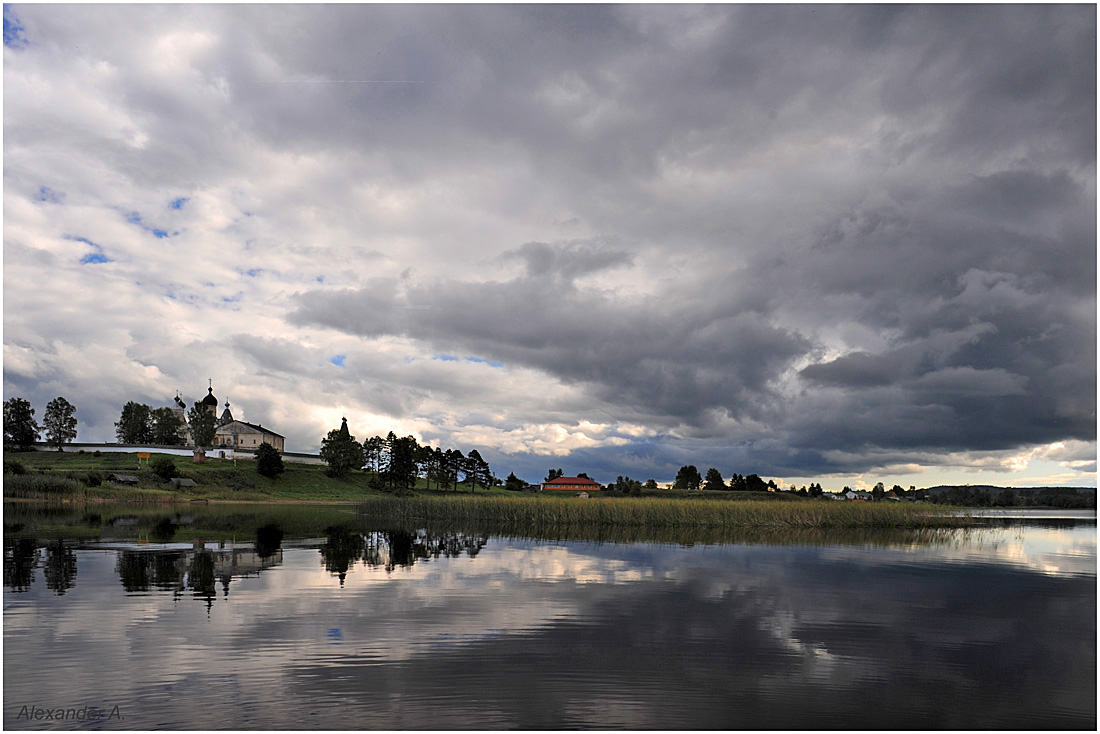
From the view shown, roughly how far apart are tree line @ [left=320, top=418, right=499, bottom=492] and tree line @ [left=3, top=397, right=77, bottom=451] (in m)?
46.3

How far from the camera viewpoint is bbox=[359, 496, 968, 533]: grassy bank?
168ft

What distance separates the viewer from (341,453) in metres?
128

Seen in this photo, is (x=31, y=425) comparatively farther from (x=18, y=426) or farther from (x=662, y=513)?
(x=662, y=513)

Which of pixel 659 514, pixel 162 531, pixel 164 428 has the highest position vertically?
pixel 164 428

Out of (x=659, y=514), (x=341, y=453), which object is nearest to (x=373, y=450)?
(x=341, y=453)

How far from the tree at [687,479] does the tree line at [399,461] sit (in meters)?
43.2

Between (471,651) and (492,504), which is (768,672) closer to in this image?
(471,651)

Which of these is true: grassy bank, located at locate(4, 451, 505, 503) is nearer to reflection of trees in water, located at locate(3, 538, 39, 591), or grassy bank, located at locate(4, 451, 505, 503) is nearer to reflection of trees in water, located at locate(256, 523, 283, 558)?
reflection of trees in water, located at locate(256, 523, 283, 558)

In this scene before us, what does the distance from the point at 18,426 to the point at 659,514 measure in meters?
122

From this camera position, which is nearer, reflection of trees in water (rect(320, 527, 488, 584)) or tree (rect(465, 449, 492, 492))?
reflection of trees in water (rect(320, 527, 488, 584))

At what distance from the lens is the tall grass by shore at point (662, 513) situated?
51219mm

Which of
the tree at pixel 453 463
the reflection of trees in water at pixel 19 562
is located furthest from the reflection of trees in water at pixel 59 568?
the tree at pixel 453 463

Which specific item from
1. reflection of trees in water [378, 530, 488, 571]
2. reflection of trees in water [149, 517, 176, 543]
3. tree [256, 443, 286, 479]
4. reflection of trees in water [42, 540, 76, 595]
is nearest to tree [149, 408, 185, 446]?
tree [256, 443, 286, 479]

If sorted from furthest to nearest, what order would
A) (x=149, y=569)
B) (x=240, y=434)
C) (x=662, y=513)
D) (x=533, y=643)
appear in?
(x=240, y=434)
(x=662, y=513)
(x=149, y=569)
(x=533, y=643)
